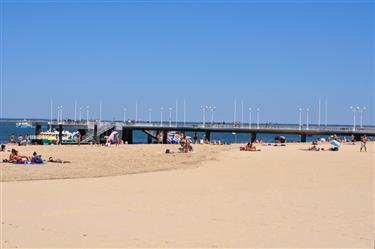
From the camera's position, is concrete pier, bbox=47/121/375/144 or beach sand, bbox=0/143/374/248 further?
concrete pier, bbox=47/121/375/144

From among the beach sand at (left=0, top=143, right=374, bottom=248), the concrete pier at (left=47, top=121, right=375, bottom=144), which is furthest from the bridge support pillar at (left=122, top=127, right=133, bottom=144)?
the beach sand at (left=0, top=143, right=374, bottom=248)

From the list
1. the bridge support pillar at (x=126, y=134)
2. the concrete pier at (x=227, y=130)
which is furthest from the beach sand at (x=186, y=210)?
the bridge support pillar at (x=126, y=134)

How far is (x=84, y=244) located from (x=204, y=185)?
290 inches

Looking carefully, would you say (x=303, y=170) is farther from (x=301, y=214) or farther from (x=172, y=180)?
(x=301, y=214)

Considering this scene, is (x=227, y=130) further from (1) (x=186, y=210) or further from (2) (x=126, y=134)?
(1) (x=186, y=210)

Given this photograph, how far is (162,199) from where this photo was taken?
1165 centimetres

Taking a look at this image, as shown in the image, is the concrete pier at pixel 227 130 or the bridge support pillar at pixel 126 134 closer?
the concrete pier at pixel 227 130

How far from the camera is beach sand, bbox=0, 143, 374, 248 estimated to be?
25.7ft

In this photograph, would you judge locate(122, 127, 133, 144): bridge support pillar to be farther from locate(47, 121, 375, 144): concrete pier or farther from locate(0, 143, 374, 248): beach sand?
locate(0, 143, 374, 248): beach sand

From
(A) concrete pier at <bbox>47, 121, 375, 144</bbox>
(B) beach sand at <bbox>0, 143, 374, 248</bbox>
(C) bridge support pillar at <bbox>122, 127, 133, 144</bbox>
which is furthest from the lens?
(C) bridge support pillar at <bbox>122, 127, 133, 144</bbox>

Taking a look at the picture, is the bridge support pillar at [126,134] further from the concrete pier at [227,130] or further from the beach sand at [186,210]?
the beach sand at [186,210]

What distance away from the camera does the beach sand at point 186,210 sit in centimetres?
782

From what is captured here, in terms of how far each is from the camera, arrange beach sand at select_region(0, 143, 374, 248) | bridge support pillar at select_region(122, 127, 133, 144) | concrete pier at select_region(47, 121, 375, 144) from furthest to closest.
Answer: bridge support pillar at select_region(122, 127, 133, 144), concrete pier at select_region(47, 121, 375, 144), beach sand at select_region(0, 143, 374, 248)

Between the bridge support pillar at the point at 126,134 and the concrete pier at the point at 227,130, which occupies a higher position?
the concrete pier at the point at 227,130
